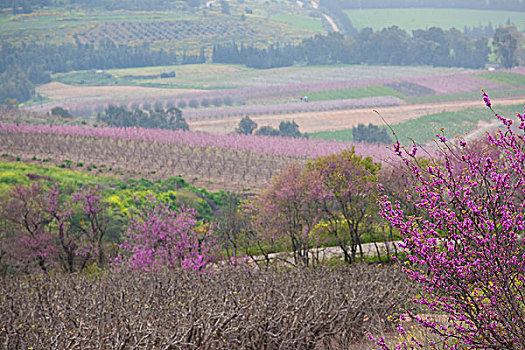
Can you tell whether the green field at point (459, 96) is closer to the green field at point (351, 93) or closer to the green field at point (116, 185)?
the green field at point (351, 93)

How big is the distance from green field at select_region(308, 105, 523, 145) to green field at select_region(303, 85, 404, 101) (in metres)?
27.7

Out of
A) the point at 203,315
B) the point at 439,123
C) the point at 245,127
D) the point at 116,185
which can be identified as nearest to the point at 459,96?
the point at 439,123

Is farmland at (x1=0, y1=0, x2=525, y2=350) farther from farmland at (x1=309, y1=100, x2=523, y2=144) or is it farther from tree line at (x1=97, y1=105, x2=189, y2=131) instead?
farmland at (x1=309, y1=100, x2=523, y2=144)

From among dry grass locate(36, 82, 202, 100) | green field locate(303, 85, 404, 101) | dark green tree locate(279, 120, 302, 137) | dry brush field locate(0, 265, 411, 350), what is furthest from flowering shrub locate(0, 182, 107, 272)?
dry grass locate(36, 82, 202, 100)

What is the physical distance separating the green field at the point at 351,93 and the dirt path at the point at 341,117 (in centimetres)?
1336

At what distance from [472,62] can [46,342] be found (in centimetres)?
15875

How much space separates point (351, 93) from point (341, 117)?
23.0 meters

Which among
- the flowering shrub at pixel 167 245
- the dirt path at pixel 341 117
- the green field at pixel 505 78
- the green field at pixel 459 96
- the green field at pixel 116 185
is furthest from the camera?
the green field at pixel 505 78

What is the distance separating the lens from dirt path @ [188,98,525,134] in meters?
100

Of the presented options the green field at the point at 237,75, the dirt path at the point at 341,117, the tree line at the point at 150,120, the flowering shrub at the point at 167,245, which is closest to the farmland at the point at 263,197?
the flowering shrub at the point at 167,245

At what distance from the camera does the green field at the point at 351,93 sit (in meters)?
128

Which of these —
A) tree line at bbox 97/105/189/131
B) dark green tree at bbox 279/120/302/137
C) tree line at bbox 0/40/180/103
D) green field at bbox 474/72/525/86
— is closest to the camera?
dark green tree at bbox 279/120/302/137

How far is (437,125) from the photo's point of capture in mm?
95188

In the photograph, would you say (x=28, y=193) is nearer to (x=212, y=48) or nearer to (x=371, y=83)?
(x=371, y=83)
